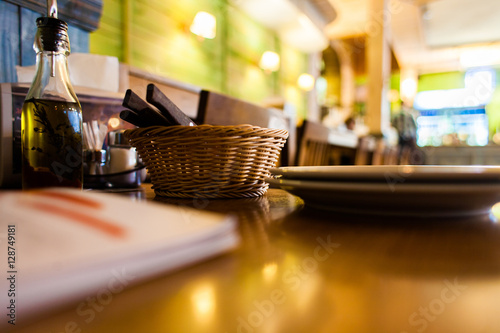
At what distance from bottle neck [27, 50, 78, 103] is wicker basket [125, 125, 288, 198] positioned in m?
0.11

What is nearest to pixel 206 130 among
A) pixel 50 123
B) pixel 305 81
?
pixel 50 123

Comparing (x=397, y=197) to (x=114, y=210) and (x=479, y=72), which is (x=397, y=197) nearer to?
(x=114, y=210)

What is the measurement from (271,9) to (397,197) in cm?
415

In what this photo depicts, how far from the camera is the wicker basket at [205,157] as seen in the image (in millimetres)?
488

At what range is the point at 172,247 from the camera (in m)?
0.16

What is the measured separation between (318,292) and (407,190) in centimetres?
18

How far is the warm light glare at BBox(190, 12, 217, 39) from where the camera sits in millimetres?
3195

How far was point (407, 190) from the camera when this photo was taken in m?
0.32

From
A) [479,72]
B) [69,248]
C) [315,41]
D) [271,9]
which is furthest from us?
[479,72]

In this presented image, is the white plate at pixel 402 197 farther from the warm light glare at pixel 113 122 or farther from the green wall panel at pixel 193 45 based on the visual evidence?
the green wall panel at pixel 193 45

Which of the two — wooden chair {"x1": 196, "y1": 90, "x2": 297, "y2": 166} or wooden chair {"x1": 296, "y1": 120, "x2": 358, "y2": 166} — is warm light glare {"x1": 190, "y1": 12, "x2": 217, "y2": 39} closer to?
wooden chair {"x1": 296, "y1": 120, "x2": 358, "y2": 166}

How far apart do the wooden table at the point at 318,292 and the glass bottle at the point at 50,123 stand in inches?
14.0

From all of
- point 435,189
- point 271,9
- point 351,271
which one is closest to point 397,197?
point 435,189

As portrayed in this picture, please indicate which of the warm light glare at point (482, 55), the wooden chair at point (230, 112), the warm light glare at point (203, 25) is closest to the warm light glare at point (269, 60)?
the warm light glare at point (203, 25)
